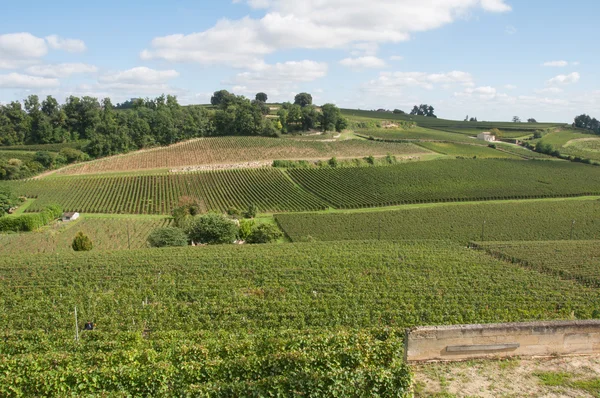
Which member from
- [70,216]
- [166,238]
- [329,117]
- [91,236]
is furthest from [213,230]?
[329,117]

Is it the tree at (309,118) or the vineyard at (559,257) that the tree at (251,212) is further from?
the tree at (309,118)

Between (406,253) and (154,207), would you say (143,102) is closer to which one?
(154,207)

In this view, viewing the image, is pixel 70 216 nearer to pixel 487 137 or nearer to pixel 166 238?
pixel 166 238

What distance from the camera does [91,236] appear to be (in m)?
46.6

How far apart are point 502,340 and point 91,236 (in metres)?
43.4

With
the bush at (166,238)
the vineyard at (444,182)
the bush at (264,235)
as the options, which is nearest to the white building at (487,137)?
the vineyard at (444,182)

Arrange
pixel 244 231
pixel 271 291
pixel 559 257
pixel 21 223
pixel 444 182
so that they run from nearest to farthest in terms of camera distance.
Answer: pixel 271 291, pixel 559 257, pixel 244 231, pixel 21 223, pixel 444 182

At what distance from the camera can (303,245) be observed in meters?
39.1

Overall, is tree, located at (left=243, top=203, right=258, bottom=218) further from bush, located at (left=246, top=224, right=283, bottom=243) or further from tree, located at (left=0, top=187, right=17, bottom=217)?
tree, located at (left=0, top=187, right=17, bottom=217)

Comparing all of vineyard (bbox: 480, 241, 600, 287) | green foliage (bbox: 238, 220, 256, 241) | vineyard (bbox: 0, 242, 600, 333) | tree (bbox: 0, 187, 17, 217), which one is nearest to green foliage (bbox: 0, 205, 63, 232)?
tree (bbox: 0, 187, 17, 217)

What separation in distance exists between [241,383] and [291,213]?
144ft

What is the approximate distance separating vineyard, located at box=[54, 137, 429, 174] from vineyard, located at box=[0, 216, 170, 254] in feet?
85.5

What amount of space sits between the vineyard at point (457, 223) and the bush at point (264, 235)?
83.5 inches


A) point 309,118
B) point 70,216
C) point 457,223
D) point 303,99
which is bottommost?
point 70,216
